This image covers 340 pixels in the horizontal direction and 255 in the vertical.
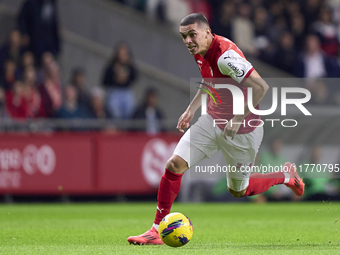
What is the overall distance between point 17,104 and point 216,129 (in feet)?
23.3

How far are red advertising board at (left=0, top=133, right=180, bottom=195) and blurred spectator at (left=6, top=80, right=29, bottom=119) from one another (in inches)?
16.0

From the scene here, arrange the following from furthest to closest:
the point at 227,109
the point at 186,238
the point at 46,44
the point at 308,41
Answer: the point at 308,41 → the point at 46,44 → the point at 227,109 → the point at 186,238

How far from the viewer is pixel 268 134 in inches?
527

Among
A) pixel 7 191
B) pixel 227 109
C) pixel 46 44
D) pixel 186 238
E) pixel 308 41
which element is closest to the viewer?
pixel 186 238

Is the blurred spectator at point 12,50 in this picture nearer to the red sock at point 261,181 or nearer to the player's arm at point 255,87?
the red sock at point 261,181

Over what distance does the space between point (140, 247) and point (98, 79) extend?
9.73m

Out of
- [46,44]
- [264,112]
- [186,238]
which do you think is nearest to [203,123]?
[186,238]

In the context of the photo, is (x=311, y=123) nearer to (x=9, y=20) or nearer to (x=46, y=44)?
(x=46, y=44)

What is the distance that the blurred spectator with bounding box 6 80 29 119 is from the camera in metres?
13.3

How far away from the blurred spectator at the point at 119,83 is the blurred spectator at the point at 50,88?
0.97 meters

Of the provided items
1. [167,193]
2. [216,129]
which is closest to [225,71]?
[216,129]

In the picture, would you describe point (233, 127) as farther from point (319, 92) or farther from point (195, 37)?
point (319, 92)

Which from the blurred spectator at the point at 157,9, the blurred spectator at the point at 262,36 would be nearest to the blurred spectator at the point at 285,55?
the blurred spectator at the point at 262,36

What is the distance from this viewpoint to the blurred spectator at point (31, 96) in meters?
13.5
